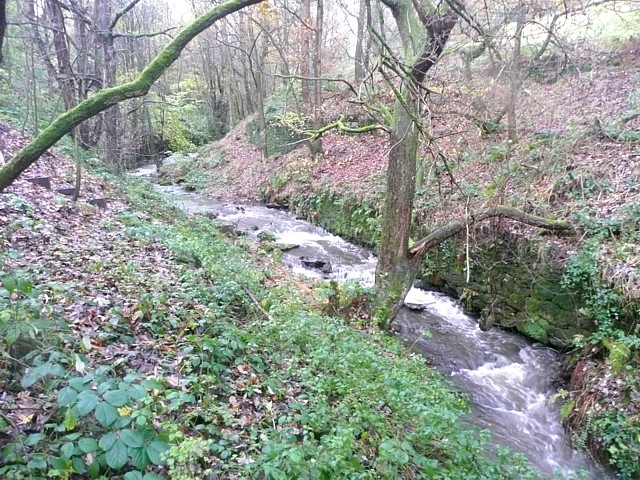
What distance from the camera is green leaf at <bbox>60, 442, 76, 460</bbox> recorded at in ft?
7.85

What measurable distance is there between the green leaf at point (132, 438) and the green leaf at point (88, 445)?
218mm

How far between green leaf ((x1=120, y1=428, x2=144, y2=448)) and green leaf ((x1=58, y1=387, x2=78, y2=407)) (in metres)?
0.34

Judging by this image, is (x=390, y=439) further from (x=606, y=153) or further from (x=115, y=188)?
(x=115, y=188)

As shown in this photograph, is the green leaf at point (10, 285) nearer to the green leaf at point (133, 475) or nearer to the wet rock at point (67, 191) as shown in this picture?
the green leaf at point (133, 475)

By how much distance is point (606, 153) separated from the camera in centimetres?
853

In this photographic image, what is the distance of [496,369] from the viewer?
6.88 metres

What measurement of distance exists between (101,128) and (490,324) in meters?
11.8

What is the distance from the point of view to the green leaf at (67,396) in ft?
7.91

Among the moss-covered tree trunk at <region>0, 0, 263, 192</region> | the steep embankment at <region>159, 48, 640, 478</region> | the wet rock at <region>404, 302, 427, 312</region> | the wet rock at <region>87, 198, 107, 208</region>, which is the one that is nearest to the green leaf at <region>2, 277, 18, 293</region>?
the moss-covered tree trunk at <region>0, 0, 263, 192</region>

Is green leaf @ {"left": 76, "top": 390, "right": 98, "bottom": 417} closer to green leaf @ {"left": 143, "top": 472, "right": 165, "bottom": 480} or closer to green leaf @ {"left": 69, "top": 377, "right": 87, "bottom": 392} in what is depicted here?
green leaf @ {"left": 69, "top": 377, "right": 87, "bottom": 392}

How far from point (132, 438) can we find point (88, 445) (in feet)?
0.89

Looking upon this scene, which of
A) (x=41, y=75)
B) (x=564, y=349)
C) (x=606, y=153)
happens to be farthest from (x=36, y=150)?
(x=41, y=75)

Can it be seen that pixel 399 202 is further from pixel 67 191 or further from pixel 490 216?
pixel 67 191

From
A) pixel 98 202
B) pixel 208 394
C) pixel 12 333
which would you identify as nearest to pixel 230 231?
pixel 98 202
